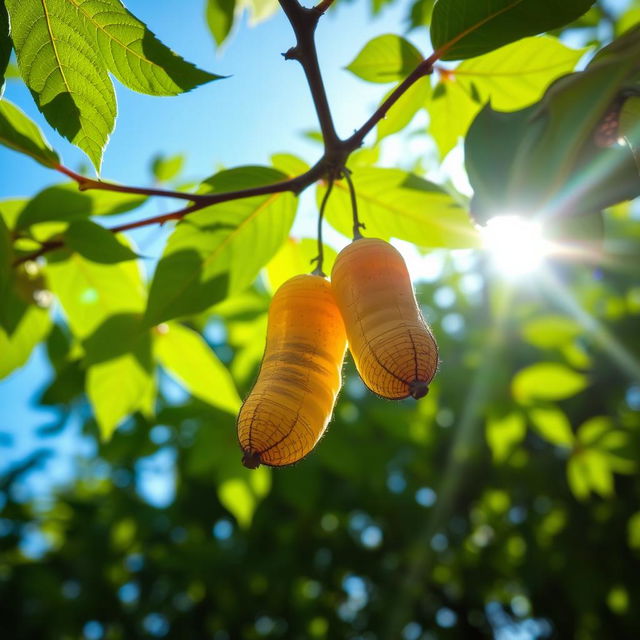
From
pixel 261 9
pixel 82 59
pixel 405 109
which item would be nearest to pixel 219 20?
pixel 261 9

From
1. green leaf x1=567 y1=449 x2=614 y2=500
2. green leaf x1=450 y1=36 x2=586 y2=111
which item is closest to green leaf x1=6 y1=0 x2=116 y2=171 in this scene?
green leaf x1=450 y1=36 x2=586 y2=111

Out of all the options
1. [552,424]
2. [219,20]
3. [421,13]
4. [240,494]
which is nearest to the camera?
[219,20]

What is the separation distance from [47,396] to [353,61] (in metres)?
1.92

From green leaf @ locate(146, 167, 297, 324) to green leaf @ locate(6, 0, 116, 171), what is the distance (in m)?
0.33

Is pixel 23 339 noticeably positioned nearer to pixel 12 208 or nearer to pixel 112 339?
pixel 112 339

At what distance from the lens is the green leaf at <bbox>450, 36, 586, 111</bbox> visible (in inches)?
50.3

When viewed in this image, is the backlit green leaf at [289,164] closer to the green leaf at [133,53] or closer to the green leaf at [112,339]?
the green leaf at [133,53]

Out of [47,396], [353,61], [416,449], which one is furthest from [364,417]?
[353,61]

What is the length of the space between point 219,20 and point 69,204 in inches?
25.1

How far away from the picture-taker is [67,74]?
92 centimetres

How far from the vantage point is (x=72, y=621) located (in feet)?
13.0

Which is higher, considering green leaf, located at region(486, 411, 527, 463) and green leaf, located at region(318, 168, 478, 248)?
green leaf, located at region(486, 411, 527, 463)

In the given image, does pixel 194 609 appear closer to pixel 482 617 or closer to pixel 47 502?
pixel 47 502

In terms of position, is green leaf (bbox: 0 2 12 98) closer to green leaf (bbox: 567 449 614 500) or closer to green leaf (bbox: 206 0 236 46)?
green leaf (bbox: 206 0 236 46)
